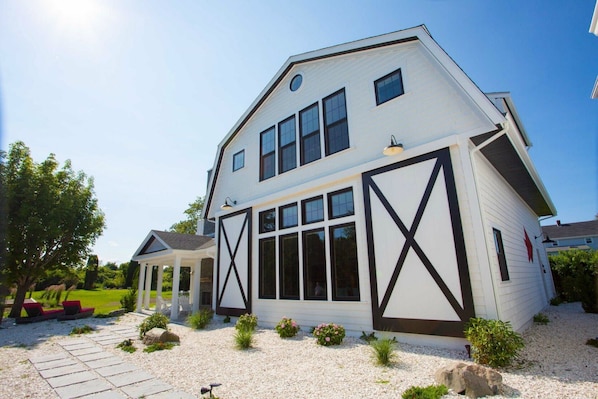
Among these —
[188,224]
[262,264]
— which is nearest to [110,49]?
[262,264]

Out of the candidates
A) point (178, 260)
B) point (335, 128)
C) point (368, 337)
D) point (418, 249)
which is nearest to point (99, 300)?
point (178, 260)

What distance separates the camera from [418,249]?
236 inches

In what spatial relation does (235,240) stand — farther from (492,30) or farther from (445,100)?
(492,30)

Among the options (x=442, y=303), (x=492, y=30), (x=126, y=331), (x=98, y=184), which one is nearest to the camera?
(x=442, y=303)

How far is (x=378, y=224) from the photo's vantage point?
6.72 m

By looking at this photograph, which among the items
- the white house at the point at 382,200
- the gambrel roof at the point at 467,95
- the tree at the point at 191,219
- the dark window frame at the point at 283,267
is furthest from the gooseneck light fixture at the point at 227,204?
the tree at the point at 191,219

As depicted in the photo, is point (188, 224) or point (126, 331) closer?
point (126, 331)

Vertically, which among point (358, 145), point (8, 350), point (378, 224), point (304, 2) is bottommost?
point (8, 350)

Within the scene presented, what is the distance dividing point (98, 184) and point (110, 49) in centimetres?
1100

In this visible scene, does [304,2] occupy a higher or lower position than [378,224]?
higher

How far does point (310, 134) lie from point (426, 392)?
7.15m

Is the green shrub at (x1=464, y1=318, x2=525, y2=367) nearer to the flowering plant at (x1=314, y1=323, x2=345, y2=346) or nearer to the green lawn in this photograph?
the flowering plant at (x1=314, y1=323, x2=345, y2=346)

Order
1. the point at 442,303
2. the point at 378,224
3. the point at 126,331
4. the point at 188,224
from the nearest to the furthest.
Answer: the point at 442,303 < the point at 378,224 < the point at 126,331 < the point at 188,224

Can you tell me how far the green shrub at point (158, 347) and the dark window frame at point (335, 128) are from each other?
6.23m
